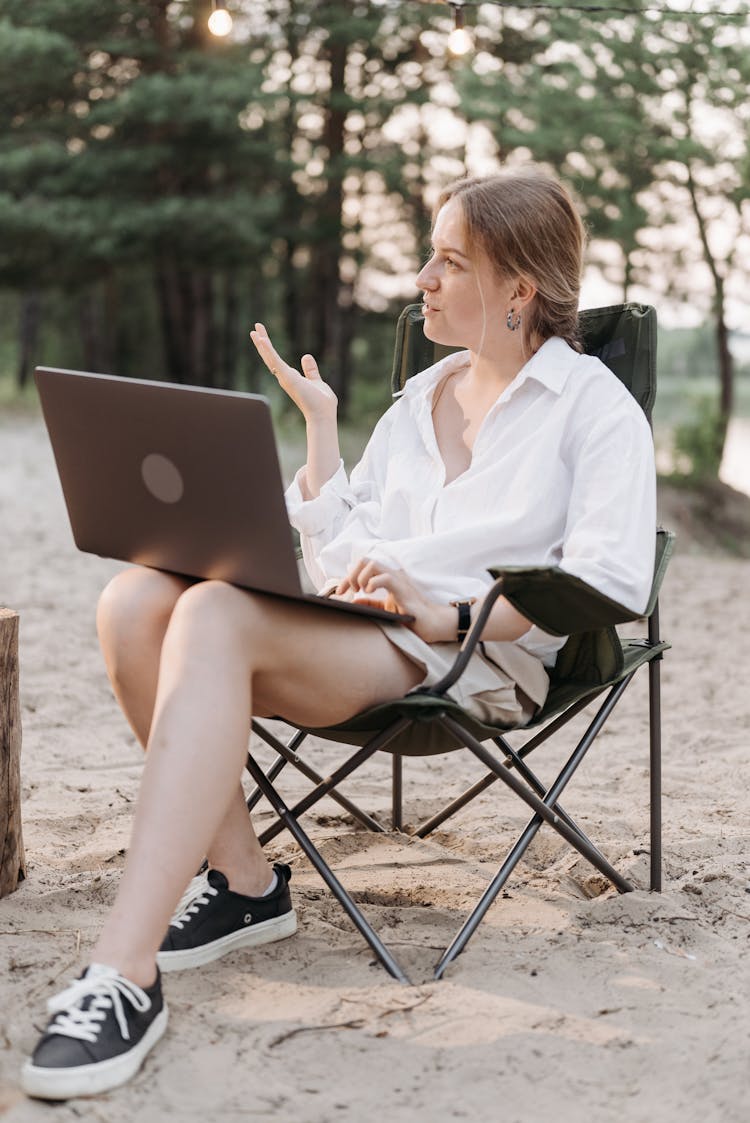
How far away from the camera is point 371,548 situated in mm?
2254

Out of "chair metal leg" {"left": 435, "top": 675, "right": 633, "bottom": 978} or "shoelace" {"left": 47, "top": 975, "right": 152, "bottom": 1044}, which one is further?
"chair metal leg" {"left": 435, "top": 675, "right": 633, "bottom": 978}

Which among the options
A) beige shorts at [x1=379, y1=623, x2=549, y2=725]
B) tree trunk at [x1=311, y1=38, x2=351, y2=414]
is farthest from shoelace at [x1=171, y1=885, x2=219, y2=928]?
tree trunk at [x1=311, y1=38, x2=351, y2=414]

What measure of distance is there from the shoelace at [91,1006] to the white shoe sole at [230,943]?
0.31m

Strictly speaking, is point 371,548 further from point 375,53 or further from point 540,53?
point 375,53

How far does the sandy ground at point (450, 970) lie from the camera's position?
1679 mm

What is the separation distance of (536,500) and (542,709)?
37 centimetres

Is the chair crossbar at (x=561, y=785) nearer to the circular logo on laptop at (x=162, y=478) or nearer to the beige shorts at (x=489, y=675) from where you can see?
the beige shorts at (x=489, y=675)

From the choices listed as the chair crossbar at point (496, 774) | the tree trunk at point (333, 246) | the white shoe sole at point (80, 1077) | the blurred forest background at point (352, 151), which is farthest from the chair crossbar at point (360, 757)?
the tree trunk at point (333, 246)

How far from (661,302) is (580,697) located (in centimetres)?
868

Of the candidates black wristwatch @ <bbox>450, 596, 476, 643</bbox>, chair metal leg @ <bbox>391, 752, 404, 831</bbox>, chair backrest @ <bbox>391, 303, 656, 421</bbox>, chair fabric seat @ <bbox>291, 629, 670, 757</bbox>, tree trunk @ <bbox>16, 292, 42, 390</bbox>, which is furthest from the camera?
tree trunk @ <bbox>16, 292, 42, 390</bbox>

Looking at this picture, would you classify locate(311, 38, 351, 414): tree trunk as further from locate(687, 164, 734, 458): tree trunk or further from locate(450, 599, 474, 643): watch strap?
locate(450, 599, 474, 643): watch strap

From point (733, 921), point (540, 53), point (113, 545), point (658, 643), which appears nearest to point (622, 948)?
point (733, 921)

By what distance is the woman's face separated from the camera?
2.21m

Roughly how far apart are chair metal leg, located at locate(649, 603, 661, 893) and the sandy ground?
0.23 ft
